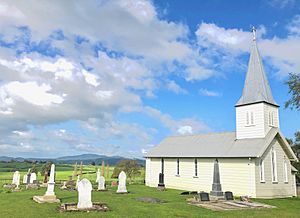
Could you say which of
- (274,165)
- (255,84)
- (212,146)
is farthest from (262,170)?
(255,84)

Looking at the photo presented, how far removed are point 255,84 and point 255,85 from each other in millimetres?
133

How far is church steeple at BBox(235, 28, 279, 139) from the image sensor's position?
2852cm

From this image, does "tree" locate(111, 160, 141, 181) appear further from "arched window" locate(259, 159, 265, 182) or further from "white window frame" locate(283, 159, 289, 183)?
"arched window" locate(259, 159, 265, 182)

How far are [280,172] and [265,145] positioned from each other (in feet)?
13.8

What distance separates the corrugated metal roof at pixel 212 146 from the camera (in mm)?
27234

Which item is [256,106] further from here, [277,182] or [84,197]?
[84,197]

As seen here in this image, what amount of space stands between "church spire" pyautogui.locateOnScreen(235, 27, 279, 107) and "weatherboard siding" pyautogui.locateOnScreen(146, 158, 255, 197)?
6.14m

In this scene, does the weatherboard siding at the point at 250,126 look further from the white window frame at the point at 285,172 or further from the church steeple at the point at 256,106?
the white window frame at the point at 285,172

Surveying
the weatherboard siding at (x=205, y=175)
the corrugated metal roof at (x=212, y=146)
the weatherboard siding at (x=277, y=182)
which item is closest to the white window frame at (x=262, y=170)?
the weatherboard siding at (x=277, y=182)

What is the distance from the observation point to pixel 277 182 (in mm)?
28078

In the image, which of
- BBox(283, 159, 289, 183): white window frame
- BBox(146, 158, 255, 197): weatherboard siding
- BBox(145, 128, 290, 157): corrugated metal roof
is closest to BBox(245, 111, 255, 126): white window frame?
BBox(145, 128, 290, 157): corrugated metal roof

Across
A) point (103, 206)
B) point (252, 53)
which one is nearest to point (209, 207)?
point (103, 206)

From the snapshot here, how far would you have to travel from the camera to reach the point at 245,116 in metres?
29.9

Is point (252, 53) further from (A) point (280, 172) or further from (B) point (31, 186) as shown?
(B) point (31, 186)
